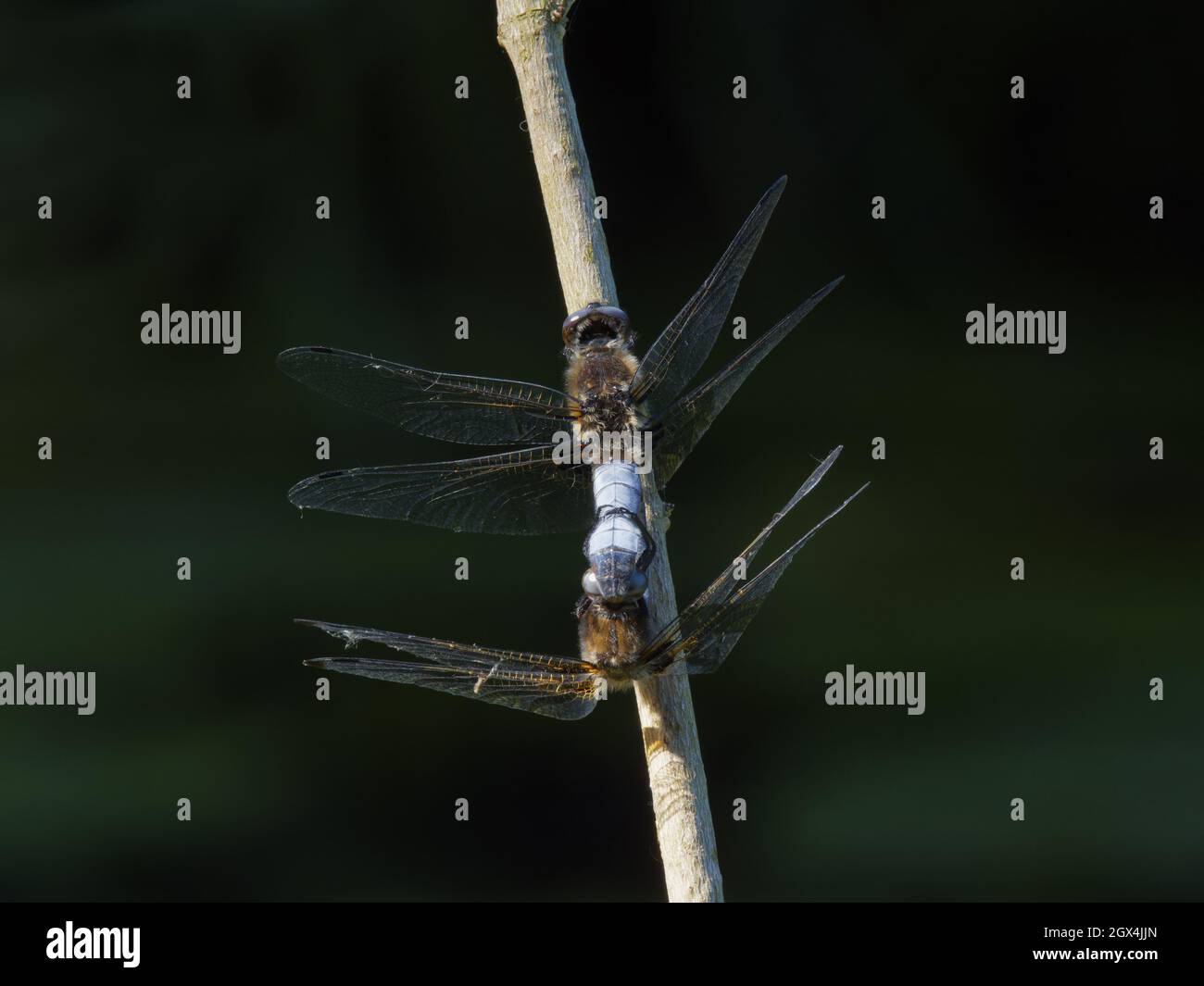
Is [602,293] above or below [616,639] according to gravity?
above

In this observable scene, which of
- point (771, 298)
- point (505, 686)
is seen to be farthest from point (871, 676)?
point (505, 686)

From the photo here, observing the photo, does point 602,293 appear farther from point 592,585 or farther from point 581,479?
point 592,585

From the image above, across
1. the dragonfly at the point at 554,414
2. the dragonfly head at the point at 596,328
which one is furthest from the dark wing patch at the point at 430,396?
the dragonfly head at the point at 596,328

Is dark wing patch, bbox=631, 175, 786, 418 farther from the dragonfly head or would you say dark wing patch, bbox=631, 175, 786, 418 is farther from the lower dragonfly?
the lower dragonfly

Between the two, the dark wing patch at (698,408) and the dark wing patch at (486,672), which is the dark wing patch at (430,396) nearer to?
the dark wing patch at (698,408)

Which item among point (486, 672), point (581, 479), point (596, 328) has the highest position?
point (596, 328)

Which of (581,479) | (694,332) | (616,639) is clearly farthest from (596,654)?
(694,332)
